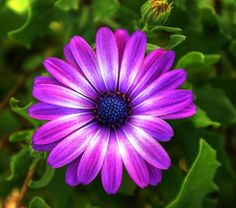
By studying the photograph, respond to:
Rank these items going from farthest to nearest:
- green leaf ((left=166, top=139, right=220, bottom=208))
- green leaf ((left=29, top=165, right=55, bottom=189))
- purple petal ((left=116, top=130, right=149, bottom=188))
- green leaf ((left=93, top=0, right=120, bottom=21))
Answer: green leaf ((left=93, top=0, right=120, bottom=21)) → green leaf ((left=29, top=165, right=55, bottom=189)) → green leaf ((left=166, top=139, right=220, bottom=208)) → purple petal ((left=116, top=130, right=149, bottom=188))

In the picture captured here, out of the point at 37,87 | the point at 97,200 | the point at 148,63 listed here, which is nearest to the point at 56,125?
the point at 37,87

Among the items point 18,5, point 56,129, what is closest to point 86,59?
point 56,129

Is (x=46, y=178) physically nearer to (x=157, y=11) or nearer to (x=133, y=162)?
(x=133, y=162)

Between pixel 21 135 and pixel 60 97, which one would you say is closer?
pixel 60 97

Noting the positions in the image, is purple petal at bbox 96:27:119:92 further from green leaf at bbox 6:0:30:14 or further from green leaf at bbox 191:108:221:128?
green leaf at bbox 6:0:30:14

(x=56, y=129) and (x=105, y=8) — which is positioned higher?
(x=105, y=8)

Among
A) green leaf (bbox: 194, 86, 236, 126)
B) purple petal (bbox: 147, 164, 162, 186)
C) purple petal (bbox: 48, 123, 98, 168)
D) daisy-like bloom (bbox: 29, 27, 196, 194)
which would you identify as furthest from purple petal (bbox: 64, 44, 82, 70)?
green leaf (bbox: 194, 86, 236, 126)

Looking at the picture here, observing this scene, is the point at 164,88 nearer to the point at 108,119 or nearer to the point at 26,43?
the point at 108,119
